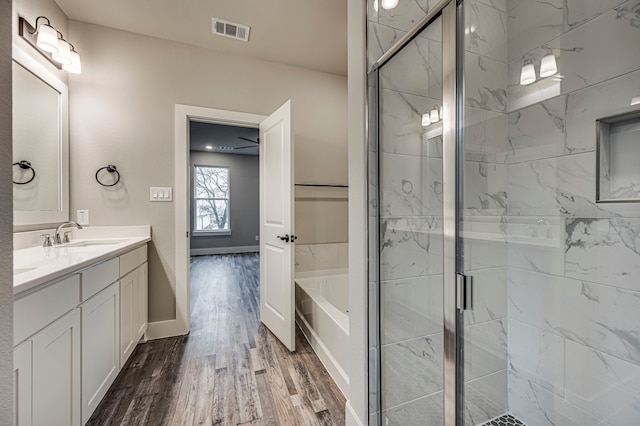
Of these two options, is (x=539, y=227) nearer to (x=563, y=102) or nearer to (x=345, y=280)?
(x=563, y=102)

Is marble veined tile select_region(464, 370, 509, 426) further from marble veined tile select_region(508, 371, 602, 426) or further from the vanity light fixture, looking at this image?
the vanity light fixture

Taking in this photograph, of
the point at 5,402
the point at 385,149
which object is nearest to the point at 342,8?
the point at 385,149

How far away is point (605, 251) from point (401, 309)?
883mm

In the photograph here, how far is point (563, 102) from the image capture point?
1305mm

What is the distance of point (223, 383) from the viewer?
1.74 metres

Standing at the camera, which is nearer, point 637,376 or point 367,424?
point 637,376

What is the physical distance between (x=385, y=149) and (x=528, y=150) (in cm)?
79

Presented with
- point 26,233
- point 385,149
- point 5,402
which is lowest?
point 5,402

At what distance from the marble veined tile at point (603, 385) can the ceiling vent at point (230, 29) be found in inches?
117

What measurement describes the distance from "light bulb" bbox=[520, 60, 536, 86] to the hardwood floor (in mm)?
2034

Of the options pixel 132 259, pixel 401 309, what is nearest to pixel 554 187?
pixel 401 309

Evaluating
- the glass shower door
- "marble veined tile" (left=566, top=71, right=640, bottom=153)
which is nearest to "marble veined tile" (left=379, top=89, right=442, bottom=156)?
the glass shower door

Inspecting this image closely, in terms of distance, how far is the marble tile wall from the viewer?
1108 millimetres

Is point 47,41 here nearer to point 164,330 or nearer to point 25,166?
point 25,166
